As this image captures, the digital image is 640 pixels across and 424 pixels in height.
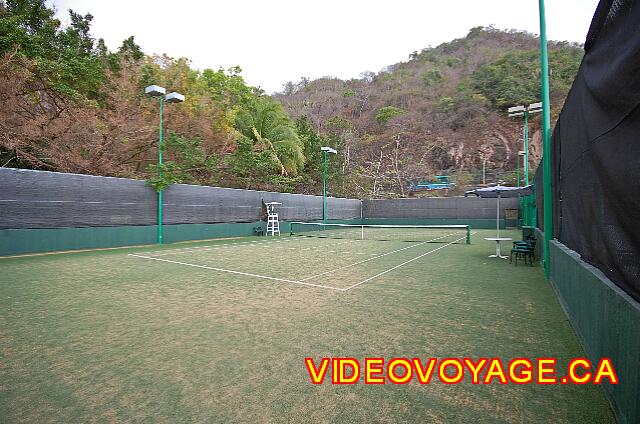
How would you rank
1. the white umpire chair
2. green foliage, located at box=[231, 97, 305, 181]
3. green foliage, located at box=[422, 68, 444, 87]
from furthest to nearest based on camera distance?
green foliage, located at box=[422, 68, 444, 87] → green foliage, located at box=[231, 97, 305, 181] → the white umpire chair

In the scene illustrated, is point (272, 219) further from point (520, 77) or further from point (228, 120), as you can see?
point (520, 77)

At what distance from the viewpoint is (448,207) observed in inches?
1077

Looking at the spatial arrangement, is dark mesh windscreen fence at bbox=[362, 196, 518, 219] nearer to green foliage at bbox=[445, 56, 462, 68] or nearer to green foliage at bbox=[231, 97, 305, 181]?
green foliage at bbox=[231, 97, 305, 181]

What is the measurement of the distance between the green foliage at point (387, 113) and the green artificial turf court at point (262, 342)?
50.9 m

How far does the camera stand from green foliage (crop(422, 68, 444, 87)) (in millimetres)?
66562

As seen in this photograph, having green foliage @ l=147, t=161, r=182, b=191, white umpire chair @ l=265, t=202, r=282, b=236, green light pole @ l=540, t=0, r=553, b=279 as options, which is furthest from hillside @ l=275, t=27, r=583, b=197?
green light pole @ l=540, t=0, r=553, b=279

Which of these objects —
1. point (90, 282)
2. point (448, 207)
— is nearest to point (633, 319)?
point (90, 282)

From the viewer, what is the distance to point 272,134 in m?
28.0

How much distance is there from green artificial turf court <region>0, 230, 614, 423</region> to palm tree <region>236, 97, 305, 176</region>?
21.2 m

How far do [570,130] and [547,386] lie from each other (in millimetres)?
3086

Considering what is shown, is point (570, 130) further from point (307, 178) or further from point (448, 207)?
point (307, 178)

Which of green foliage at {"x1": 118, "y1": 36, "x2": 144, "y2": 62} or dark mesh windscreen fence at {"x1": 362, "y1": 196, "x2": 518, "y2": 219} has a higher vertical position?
green foliage at {"x1": 118, "y1": 36, "x2": 144, "y2": 62}

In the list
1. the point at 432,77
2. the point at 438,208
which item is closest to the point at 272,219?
the point at 438,208

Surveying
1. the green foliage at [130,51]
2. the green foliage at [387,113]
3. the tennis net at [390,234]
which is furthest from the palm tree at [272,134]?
the green foliage at [387,113]
